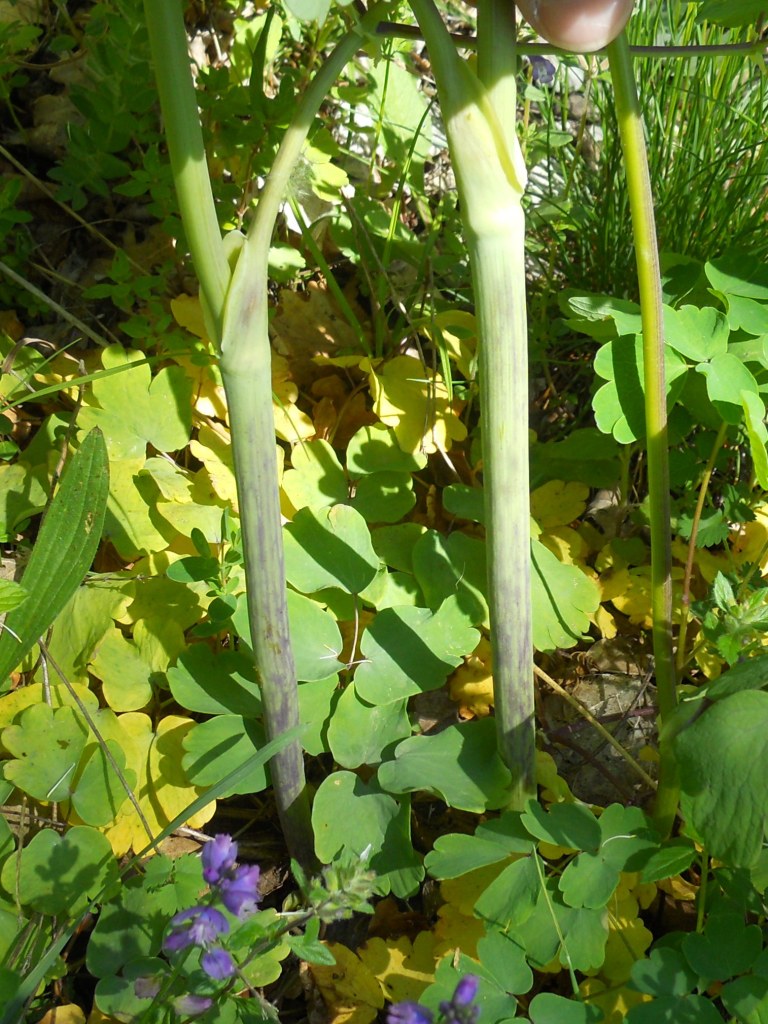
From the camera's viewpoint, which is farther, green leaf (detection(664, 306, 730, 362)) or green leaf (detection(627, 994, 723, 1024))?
green leaf (detection(664, 306, 730, 362))

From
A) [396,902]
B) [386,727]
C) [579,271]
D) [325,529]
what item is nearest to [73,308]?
[325,529]

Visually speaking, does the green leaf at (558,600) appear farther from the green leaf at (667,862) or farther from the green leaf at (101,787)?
the green leaf at (101,787)

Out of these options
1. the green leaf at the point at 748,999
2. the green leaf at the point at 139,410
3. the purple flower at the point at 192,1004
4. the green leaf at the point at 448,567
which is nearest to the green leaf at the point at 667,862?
the green leaf at the point at 748,999

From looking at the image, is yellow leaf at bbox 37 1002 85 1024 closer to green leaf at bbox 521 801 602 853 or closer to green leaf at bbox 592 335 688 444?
green leaf at bbox 521 801 602 853

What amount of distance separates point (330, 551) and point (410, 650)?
0.67 feet

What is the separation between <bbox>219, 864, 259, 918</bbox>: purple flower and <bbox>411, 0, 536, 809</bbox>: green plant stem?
1.27 feet

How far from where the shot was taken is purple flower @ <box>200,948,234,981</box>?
86 cm

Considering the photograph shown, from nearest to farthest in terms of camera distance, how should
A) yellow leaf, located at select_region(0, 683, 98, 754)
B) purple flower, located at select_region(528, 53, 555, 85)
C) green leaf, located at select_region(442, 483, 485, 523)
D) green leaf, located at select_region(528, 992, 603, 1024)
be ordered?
1. green leaf, located at select_region(528, 992, 603, 1024)
2. yellow leaf, located at select_region(0, 683, 98, 754)
3. green leaf, located at select_region(442, 483, 485, 523)
4. purple flower, located at select_region(528, 53, 555, 85)

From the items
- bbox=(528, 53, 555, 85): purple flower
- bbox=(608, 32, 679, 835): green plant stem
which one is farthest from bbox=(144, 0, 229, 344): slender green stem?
bbox=(528, 53, 555, 85): purple flower

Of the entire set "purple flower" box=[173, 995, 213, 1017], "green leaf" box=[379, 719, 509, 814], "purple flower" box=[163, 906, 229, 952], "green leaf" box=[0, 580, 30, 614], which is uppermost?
"green leaf" box=[0, 580, 30, 614]

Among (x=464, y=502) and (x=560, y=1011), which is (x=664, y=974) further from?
(x=464, y=502)

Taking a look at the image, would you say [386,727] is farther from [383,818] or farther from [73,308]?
[73,308]

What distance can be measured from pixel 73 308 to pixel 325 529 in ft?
3.52

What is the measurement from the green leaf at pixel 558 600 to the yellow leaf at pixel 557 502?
0.65 ft
